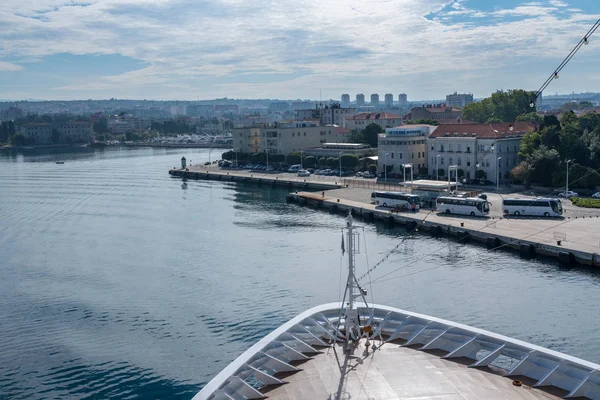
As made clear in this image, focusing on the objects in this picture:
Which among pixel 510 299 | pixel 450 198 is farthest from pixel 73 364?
pixel 450 198

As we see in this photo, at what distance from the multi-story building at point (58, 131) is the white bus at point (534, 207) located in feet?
199

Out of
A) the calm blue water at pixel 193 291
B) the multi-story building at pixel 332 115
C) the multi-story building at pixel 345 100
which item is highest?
the multi-story building at pixel 345 100

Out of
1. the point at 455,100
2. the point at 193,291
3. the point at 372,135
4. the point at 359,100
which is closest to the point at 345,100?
the point at 359,100

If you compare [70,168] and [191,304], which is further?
[70,168]

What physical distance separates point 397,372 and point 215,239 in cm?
1164

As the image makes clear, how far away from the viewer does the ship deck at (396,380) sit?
15.2 feet

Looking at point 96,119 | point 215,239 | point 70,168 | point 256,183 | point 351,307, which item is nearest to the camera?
point 351,307

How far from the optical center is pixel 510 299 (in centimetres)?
1053

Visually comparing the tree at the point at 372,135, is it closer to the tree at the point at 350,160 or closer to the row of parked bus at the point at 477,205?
the tree at the point at 350,160

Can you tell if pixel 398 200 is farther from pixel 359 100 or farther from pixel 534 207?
pixel 359 100

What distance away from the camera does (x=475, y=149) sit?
921 inches

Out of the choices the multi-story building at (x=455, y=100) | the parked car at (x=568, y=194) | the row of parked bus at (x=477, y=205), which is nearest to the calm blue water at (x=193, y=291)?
the row of parked bus at (x=477, y=205)

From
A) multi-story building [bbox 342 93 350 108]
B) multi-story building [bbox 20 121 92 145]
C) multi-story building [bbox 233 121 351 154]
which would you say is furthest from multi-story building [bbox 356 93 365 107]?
multi-story building [bbox 233 121 351 154]

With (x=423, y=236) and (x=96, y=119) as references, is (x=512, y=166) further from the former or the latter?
Result: (x=96, y=119)
